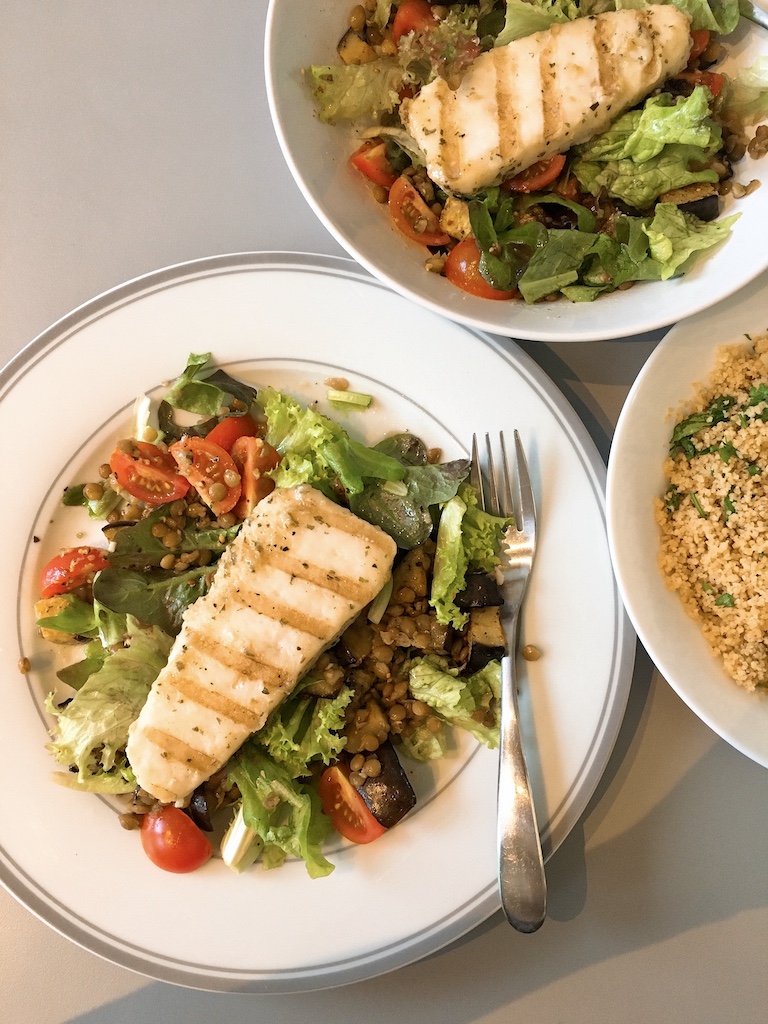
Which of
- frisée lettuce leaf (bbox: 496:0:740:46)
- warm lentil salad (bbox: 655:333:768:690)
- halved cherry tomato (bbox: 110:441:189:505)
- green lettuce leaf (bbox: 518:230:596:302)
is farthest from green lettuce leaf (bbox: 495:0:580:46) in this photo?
halved cherry tomato (bbox: 110:441:189:505)

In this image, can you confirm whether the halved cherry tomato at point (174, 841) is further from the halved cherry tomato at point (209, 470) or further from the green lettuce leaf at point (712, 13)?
the green lettuce leaf at point (712, 13)

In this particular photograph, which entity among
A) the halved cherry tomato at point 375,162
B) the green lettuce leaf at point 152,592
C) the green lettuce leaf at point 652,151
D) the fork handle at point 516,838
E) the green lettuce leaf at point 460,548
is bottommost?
the fork handle at point 516,838

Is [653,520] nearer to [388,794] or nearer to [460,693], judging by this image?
[460,693]

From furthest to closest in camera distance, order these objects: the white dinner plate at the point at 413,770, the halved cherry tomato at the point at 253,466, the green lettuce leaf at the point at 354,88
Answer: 1. the halved cherry tomato at the point at 253,466
2. the white dinner plate at the point at 413,770
3. the green lettuce leaf at the point at 354,88

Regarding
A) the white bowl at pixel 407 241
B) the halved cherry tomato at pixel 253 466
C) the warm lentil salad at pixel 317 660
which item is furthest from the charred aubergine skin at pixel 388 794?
the white bowl at pixel 407 241

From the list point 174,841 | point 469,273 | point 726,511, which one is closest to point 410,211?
point 469,273

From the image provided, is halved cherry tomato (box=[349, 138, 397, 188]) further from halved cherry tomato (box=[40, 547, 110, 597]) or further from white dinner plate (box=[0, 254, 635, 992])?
halved cherry tomato (box=[40, 547, 110, 597])

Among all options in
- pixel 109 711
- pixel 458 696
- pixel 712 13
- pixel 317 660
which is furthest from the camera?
pixel 317 660
